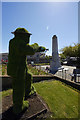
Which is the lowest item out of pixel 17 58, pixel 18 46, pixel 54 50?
pixel 17 58

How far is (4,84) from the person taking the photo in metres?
5.97

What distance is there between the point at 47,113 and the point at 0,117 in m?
1.78

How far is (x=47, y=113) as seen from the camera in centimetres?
290

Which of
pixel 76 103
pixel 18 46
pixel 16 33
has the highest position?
pixel 16 33

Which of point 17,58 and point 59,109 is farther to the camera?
point 59,109

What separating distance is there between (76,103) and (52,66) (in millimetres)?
9560

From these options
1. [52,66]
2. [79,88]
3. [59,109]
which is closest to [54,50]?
[52,66]

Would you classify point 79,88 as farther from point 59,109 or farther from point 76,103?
point 59,109

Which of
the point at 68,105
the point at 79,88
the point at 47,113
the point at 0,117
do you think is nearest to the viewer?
the point at 0,117

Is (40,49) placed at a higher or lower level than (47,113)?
higher

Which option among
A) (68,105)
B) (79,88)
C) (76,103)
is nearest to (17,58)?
(68,105)

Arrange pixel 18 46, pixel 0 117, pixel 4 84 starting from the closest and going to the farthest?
pixel 18 46, pixel 0 117, pixel 4 84

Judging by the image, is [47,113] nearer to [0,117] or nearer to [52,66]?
[0,117]

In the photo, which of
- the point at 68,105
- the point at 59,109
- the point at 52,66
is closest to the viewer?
the point at 59,109
